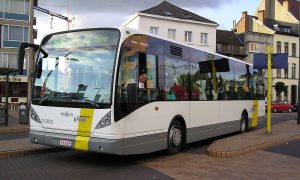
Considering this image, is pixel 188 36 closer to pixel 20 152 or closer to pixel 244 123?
pixel 244 123

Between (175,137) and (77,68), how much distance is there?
3441mm

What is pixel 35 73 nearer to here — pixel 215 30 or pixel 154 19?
pixel 154 19

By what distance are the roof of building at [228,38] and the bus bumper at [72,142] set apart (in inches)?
2249

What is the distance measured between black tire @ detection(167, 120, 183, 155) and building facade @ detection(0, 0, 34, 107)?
4009cm

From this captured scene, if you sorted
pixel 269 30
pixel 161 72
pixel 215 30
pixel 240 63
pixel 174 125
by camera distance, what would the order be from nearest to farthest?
pixel 161 72 < pixel 174 125 < pixel 240 63 < pixel 215 30 < pixel 269 30

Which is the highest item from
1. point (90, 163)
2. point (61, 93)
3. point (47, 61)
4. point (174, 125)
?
point (47, 61)

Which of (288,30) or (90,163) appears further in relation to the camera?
(288,30)

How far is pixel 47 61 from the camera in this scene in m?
10.1

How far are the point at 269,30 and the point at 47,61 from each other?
63.1 metres

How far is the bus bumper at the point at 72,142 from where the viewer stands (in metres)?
9.09

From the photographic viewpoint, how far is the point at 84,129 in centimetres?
936

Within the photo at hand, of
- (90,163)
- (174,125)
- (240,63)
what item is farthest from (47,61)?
(240,63)

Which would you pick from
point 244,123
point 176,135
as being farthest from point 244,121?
point 176,135

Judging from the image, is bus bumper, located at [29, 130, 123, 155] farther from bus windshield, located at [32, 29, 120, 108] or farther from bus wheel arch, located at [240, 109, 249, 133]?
bus wheel arch, located at [240, 109, 249, 133]
